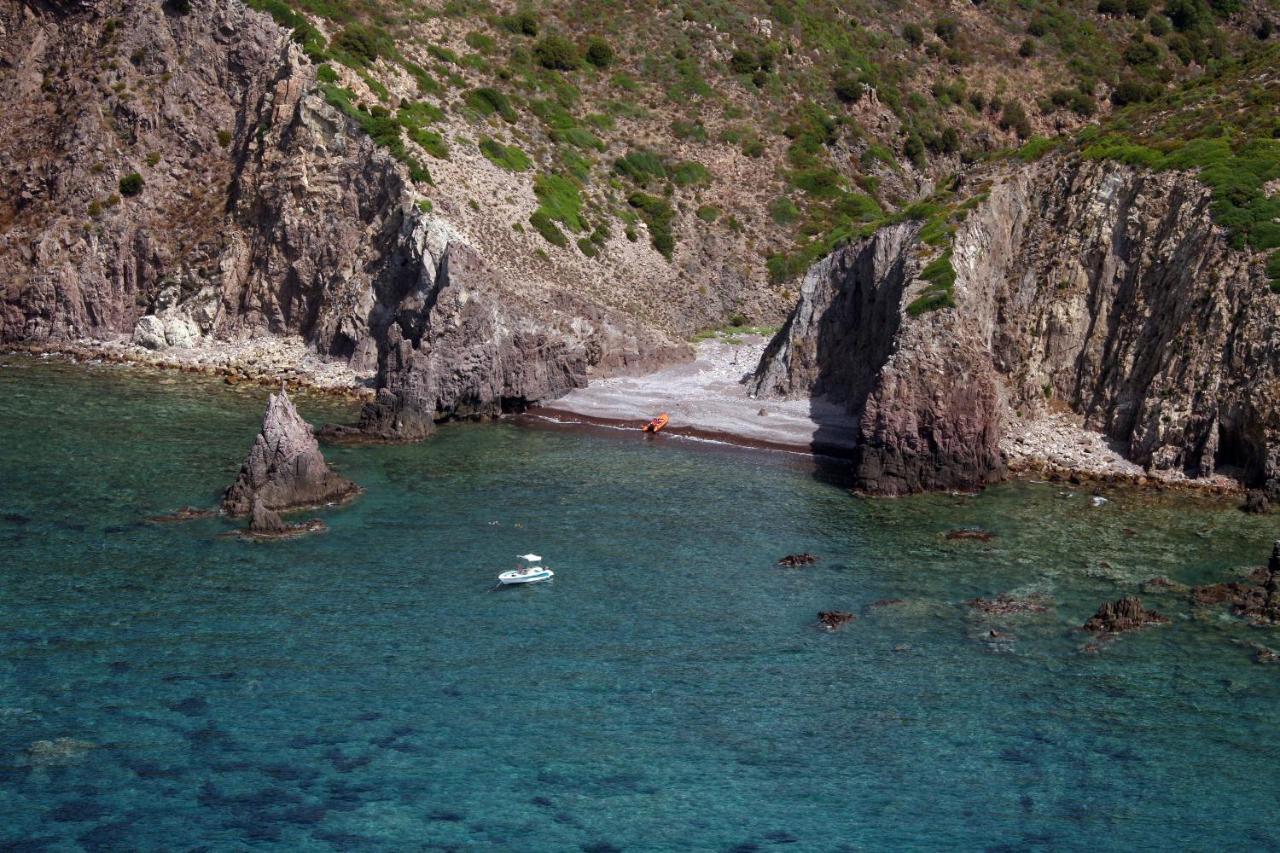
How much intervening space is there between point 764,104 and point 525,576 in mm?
87284

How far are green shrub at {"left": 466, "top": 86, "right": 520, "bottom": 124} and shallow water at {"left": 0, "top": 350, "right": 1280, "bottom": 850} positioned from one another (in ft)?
168

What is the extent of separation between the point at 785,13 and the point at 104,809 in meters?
121

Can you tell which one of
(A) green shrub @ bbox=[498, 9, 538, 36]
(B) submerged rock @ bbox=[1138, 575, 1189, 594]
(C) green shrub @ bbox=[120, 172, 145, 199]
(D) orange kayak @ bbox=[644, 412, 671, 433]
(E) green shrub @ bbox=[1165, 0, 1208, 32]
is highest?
(E) green shrub @ bbox=[1165, 0, 1208, 32]

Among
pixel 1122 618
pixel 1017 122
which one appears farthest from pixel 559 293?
pixel 1017 122

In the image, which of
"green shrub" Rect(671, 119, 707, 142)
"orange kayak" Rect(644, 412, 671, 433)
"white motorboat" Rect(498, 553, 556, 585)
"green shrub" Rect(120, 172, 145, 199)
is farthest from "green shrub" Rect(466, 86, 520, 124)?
"white motorboat" Rect(498, 553, 556, 585)

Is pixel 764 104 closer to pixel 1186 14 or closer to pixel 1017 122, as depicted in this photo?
pixel 1017 122

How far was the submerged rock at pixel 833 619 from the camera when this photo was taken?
46.6 metres

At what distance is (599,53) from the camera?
122812 millimetres

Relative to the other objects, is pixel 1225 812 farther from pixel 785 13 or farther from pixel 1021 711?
pixel 785 13

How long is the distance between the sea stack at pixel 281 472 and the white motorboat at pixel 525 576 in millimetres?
12722

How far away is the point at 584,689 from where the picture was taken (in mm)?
40750

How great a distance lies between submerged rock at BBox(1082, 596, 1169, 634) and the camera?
1825 inches

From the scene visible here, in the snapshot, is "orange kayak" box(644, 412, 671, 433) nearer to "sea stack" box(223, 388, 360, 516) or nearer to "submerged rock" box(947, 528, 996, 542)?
"sea stack" box(223, 388, 360, 516)

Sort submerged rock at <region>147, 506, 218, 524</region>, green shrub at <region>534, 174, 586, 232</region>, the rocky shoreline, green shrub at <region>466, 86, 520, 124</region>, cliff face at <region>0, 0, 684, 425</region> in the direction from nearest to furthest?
submerged rock at <region>147, 506, 218, 524</region> → the rocky shoreline → cliff face at <region>0, 0, 684, 425</region> → green shrub at <region>534, 174, 586, 232</region> → green shrub at <region>466, 86, 520, 124</region>
